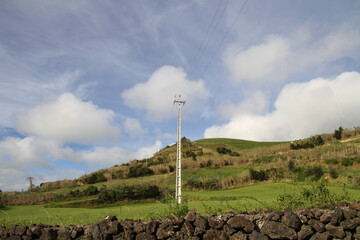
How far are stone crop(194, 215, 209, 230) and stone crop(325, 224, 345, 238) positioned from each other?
116 inches

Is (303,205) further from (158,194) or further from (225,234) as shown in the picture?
(158,194)

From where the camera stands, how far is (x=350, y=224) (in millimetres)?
6309

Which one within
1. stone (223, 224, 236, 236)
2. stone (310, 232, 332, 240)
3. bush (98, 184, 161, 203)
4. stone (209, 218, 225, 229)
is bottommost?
bush (98, 184, 161, 203)

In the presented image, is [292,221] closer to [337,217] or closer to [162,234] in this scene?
[337,217]

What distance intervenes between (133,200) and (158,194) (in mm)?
3423

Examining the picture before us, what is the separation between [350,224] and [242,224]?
2.64 metres

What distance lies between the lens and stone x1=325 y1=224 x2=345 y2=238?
20.3 feet

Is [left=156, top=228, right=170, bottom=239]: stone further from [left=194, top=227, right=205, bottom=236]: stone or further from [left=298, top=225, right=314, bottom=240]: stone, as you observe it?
[left=298, top=225, right=314, bottom=240]: stone

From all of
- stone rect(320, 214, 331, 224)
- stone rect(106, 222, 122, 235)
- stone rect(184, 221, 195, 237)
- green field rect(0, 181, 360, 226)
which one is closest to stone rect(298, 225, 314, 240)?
stone rect(320, 214, 331, 224)

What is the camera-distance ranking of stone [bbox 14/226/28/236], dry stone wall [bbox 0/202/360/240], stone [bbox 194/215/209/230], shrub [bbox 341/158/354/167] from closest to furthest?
dry stone wall [bbox 0/202/360/240] < stone [bbox 194/215/209/230] < stone [bbox 14/226/28/236] < shrub [bbox 341/158/354/167]

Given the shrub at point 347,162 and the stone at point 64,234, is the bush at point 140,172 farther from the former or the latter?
the stone at point 64,234

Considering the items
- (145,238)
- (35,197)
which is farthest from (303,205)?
(35,197)

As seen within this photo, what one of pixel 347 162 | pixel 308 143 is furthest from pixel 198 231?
pixel 308 143

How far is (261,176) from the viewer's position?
35.4 metres
